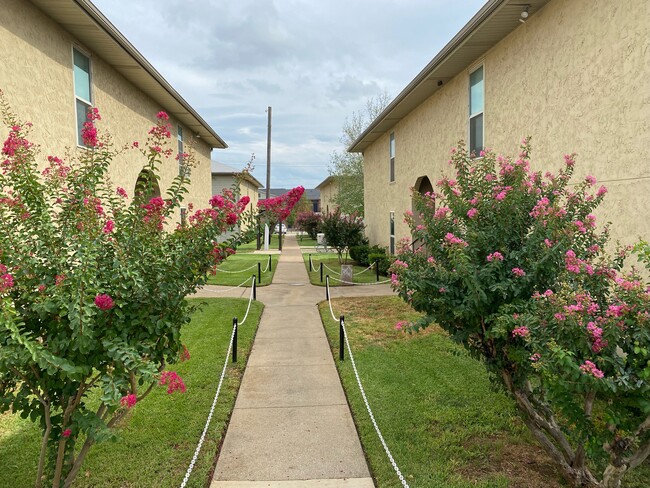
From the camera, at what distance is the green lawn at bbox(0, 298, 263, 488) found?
3.82 metres

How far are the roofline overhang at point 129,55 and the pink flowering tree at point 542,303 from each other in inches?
264

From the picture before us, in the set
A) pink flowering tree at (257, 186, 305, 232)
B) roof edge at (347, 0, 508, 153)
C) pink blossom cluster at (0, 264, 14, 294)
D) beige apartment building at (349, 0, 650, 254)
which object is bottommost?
pink blossom cluster at (0, 264, 14, 294)

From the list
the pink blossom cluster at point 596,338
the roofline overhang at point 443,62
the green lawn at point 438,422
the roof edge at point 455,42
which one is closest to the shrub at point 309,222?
the roofline overhang at point 443,62

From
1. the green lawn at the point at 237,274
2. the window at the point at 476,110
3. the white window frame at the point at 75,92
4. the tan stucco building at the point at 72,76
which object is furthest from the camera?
the green lawn at the point at 237,274

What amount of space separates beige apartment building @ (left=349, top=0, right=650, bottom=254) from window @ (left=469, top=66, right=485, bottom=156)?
0.02m

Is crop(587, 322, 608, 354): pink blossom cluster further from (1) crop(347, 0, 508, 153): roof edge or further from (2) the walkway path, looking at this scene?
(1) crop(347, 0, 508, 153): roof edge

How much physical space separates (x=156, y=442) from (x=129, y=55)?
26.5 ft

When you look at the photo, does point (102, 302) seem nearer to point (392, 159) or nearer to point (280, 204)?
point (280, 204)

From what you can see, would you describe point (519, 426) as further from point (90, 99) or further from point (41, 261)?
point (90, 99)

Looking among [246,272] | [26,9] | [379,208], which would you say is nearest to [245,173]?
[26,9]

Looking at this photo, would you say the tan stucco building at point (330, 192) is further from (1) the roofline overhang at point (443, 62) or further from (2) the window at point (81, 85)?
(2) the window at point (81, 85)

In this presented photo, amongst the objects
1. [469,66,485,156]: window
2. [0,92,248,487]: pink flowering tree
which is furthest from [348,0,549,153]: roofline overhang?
[0,92,248,487]: pink flowering tree

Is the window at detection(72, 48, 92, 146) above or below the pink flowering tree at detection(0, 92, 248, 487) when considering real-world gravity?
above

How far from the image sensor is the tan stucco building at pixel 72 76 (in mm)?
6684
